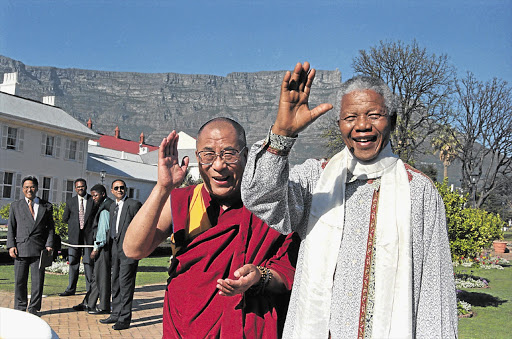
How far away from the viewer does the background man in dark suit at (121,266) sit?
27.6ft

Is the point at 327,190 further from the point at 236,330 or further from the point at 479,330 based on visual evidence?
the point at 479,330

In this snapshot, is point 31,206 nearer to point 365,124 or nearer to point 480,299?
point 365,124

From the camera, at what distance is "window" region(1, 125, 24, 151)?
3036 centimetres

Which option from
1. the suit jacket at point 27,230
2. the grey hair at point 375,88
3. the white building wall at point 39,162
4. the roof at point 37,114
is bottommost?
the suit jacket at point 27,230

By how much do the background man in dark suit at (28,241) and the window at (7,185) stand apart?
24.2 m

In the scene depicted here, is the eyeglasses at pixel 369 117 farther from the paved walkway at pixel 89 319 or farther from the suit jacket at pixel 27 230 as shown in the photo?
the suit jacket at pixel 27 230

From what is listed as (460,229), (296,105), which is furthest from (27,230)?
(460,229)

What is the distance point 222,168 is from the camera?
279 centimetres

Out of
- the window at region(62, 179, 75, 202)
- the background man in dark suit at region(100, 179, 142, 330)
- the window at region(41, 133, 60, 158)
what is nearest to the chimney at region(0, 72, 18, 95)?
the window at region(41, 133, 60, 158)

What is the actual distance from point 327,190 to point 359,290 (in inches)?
18.0

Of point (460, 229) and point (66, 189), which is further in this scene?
point (66, 189)

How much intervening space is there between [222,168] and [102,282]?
7416 mm

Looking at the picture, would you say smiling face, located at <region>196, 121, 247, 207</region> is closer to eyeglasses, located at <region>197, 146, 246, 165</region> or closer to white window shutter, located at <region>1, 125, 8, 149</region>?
eyeglasses, located at <region>197, 146, 246, 165</region>

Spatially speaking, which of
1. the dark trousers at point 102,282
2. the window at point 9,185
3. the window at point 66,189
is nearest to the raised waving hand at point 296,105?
the dark trousers at point 102,282
